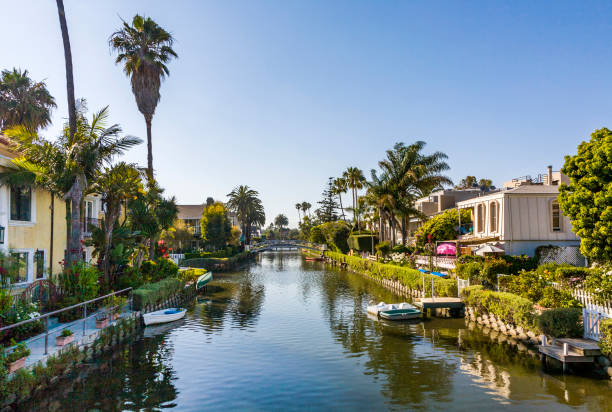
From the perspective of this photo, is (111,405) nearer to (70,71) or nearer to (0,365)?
(0,365)

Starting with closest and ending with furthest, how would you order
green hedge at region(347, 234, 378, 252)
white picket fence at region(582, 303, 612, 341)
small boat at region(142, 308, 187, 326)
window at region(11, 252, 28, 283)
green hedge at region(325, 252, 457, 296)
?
white picket fence at region(582, 303, 612, 341) → window at region(11, 252, 28, 283) → small boat at region(142, 308, 187, 326) → green hedge at region(325, 252, 457, 296) → green hedge at region(347, 234, 378, 252)

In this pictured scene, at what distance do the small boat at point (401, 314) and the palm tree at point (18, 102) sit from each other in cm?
3429

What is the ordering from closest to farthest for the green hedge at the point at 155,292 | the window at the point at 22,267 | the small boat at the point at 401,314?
the window at the point at 22,267
the green hedge at the point at 155,292
the small boat at the point at 401,314

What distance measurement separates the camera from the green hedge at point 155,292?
25.6 m

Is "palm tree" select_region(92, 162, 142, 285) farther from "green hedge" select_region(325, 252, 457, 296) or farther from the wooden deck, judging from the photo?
"green hedge" select_region(325, 252, 457, 296)

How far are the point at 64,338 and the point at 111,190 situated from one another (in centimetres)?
1239

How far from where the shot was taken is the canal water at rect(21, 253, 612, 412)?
1365cm

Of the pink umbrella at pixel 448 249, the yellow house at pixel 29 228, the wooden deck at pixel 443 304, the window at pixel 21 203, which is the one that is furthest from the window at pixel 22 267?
the pink umbrella at pixel 448 249

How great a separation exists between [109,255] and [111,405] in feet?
49.2

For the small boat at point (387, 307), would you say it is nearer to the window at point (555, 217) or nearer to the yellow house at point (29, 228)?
the window at point (555, 217)

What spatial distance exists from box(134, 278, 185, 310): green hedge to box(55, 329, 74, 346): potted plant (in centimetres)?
983

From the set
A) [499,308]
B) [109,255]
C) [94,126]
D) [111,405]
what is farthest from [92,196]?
[499,308]

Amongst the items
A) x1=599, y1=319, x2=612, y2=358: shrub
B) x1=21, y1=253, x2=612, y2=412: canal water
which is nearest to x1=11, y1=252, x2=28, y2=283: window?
x1=21, y1=253, x2=612, y2=412: canal water

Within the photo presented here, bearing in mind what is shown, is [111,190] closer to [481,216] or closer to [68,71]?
[68,71]
